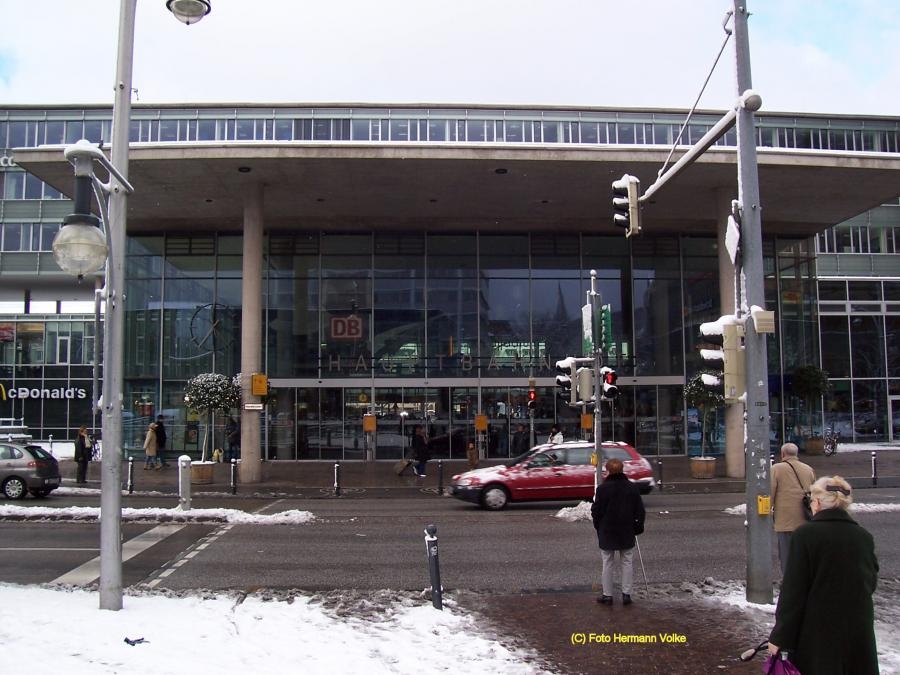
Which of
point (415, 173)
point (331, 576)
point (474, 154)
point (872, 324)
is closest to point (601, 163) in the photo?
point (474, 154)

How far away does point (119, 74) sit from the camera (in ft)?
26.4

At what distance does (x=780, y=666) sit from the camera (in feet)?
13.4

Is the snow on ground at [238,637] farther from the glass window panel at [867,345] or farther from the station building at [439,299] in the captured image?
the glass window panel at [867,345]

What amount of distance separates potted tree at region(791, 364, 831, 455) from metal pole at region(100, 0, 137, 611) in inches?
1133

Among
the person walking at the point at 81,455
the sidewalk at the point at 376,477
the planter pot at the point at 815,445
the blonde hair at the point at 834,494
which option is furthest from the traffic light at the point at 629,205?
the planter pot at the point at 815,445

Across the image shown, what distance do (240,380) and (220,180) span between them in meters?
6.46

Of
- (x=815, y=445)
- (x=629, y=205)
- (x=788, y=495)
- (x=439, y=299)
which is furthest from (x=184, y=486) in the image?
A: (x=815, y=445)

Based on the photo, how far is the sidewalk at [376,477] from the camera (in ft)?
72.9

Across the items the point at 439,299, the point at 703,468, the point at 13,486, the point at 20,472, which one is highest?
the point at 439,299

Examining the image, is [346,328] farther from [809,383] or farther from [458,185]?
[809,383]

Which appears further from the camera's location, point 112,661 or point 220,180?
point 220,180

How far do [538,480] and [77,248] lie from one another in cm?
1263

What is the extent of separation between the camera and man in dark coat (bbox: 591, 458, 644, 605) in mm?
8422

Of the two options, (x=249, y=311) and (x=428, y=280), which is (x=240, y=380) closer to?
(x=249, y=311)
